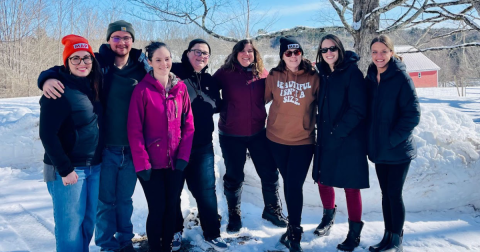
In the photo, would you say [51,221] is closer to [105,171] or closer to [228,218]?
[105,171]

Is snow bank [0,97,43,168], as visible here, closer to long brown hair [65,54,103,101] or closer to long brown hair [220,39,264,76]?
long brown hair [65,54,103,101]

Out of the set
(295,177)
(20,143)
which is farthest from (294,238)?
(20,143)

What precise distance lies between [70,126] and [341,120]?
2419 millimetres

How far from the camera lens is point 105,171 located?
2934mm

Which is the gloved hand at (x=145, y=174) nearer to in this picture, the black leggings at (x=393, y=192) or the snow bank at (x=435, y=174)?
the snow bank at (x=435, y=174)

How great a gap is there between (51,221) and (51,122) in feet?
7.00

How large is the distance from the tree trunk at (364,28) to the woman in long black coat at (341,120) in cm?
232

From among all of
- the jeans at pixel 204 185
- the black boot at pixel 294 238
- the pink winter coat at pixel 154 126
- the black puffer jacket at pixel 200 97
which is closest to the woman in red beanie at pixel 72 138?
the pink winter coat at pixel 154 126

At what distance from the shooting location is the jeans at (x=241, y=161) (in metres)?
3.59

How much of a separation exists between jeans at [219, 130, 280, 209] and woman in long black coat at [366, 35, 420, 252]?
1.14 m

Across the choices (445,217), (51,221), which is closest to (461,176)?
(445,217)

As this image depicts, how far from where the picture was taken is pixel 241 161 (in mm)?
3668

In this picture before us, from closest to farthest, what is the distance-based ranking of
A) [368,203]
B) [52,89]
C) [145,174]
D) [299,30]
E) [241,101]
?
[52,89], [145,174], [241,101], [368,203], [299,30]

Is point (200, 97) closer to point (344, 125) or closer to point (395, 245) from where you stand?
point (344, 125)
